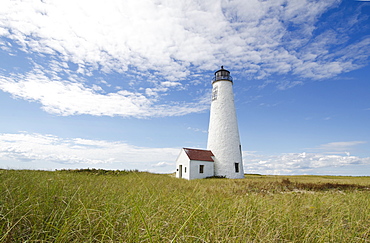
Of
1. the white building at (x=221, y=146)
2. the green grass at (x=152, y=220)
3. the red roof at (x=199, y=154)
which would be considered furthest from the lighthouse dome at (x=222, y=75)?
the green grass at (x=152, y=220)

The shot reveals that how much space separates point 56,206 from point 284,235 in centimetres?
374

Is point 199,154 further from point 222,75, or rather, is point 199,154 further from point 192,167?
point 222,75

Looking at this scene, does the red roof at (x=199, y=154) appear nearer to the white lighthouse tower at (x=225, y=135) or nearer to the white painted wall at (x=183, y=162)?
the white painted wall at (x=183, y=162)

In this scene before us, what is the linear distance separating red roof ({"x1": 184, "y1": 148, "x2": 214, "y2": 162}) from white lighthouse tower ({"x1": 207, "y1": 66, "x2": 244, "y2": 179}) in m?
0.59

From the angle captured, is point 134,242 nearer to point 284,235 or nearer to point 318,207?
point 284,235

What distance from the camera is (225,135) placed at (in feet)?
71.7

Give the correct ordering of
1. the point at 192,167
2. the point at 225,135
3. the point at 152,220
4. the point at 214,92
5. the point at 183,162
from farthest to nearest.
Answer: the point at 214,92
the point at 183,162
the point at 225,135
the point at 192,167
the point at 152,220

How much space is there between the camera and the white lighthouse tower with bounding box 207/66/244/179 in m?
21.7

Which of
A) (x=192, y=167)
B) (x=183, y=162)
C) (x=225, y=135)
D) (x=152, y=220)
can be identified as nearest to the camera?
(x=152, y=220)

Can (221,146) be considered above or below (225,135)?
below

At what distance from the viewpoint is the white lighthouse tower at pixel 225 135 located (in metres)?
21.7

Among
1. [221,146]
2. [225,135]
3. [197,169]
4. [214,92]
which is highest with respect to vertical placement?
[214,92]

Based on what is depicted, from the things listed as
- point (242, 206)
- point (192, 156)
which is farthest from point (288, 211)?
point (192, 156)

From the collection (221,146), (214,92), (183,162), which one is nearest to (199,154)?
(183,162)
